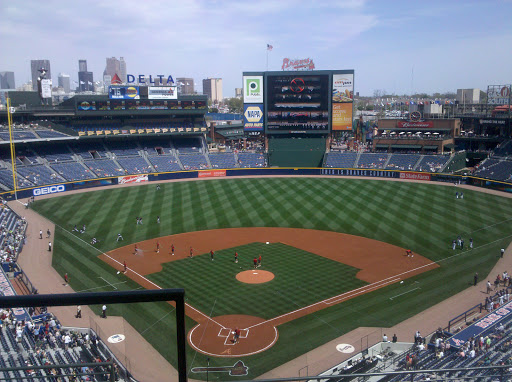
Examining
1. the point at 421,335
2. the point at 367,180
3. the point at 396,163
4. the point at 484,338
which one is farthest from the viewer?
the point at 396,163

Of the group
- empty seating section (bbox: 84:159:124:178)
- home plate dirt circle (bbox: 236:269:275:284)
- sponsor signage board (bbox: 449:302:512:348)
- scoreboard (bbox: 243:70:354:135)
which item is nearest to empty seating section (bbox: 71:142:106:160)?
empty seating section (bbox: 84:159:124:178)

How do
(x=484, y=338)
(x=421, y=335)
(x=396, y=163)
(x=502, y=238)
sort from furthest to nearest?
(x=396, y=163), (x=502, y=238), (x=421, y=335), (x=484, y=338)

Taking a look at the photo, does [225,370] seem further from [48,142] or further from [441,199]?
[48,142]

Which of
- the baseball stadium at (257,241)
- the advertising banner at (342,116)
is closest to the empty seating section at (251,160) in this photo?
the baseball stadium at (257,241)

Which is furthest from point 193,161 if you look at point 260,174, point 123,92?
point 123,92

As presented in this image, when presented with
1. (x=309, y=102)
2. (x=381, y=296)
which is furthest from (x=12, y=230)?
(x=309, y=102)

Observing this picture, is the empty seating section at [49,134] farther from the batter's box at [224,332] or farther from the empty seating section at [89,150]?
the batter's box at [224,332]
